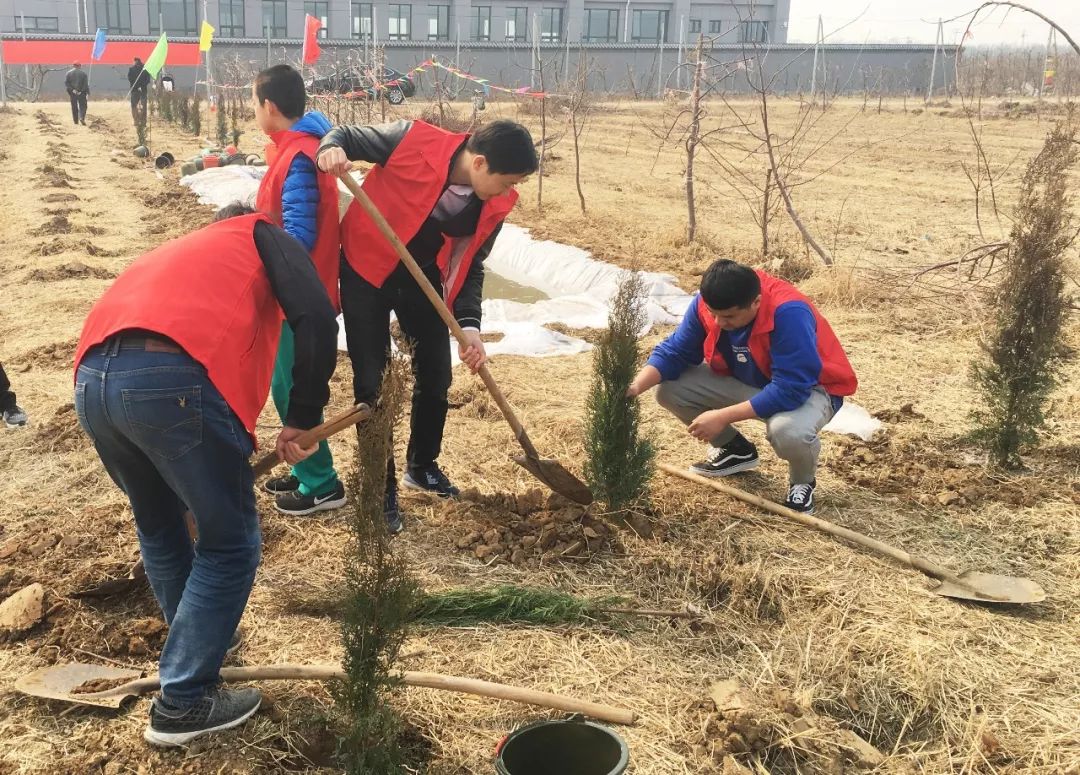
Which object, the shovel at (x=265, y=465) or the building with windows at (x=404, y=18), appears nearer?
the shovel at (x=265, y=465)

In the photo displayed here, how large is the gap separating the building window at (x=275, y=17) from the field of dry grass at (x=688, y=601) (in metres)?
40.0

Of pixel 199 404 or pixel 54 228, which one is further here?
pixel 54 228

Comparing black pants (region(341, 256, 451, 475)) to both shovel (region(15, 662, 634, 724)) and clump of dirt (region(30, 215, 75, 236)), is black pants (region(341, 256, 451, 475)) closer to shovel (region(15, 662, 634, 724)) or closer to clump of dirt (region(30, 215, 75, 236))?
shovel (region(15, 662, 634, 724))

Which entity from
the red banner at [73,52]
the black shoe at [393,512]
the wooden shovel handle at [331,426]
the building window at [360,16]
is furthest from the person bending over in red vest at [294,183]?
the building window at [360,16]

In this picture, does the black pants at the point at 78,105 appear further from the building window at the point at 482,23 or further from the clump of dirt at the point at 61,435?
the building window at the point at 482,23

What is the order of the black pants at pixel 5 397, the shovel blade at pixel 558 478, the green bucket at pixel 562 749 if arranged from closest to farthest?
the green bucket at pixel 562 749
the shovel blade at pixel 558 478
the black pants at pixel 5 397

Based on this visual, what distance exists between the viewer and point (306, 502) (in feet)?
13.3

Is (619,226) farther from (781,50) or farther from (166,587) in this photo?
(781,50)

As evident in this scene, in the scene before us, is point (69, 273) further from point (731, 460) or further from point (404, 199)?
point (731, 460)

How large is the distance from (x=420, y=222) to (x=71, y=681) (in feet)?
6.48

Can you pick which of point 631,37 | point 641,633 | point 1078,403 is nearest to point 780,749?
point 641,633

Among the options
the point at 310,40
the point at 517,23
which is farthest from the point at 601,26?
the point at 310,40

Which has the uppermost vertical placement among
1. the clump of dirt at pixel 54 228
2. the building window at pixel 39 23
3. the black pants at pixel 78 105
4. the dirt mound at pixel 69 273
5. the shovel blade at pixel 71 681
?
the building window at pixel 39 23

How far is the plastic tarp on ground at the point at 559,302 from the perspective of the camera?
262 inches
